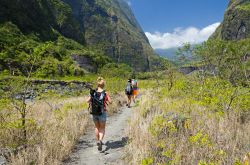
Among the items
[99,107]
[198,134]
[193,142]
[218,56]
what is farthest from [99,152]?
[218,56]

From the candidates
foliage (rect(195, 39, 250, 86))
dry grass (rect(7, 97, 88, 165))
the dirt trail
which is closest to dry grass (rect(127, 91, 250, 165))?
the dirt trail

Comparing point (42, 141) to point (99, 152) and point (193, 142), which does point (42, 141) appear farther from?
point (193, 142)

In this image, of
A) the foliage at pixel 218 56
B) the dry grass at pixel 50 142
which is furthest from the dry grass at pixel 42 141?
the foliage at pixel 218 56

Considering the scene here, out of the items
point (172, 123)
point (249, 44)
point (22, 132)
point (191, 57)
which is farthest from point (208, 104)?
point (249, 44)

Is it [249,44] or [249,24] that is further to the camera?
[249,24]

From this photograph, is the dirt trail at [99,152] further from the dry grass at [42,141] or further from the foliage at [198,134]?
the foliage at [198,134]

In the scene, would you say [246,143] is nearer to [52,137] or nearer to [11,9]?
[52,137]

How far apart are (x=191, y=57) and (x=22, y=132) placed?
15.3 meters

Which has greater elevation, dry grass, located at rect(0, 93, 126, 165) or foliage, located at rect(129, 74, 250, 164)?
foliage, located at rect(129, 74, 250, 164)

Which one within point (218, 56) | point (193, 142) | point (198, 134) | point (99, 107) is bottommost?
point (193, 142)

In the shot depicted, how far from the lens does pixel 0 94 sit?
732 centimetres

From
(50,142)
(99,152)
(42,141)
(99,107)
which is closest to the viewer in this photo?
(50,142)

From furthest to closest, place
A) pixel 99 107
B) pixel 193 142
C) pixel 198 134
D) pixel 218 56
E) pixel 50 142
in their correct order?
pixel 218 56, pixel 99 107, pixel 50 142, pixel 193 142, pixel 198 134

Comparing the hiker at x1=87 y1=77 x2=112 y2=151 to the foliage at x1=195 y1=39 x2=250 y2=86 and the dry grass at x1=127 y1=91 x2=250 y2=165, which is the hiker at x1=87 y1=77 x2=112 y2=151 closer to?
the dry grass at x1=127 y1=91 x2=250 y2=165
